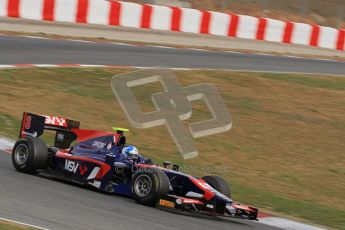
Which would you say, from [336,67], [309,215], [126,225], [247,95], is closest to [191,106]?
[247,95]

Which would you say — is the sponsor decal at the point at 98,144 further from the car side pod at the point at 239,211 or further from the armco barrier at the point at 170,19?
the armco barrier at the point at 170,19

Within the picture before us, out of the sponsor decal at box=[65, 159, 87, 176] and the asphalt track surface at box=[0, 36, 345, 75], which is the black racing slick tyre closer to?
the sponsor decal at box=[65, 159, 87, 176]

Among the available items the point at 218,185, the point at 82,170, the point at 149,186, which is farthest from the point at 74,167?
the point at 218,185

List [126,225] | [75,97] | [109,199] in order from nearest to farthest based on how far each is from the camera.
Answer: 1. [126,225]
2. [109,199]
3. [75,97]

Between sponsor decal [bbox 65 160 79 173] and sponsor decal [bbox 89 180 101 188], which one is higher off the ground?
sponsor decal [bbox 65 160 79 173]

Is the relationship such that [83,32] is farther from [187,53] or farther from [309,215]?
[309,215]

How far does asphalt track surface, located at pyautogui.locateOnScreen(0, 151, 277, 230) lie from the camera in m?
9.54

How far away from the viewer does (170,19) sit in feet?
99.7

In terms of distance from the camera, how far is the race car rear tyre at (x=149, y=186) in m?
10.9

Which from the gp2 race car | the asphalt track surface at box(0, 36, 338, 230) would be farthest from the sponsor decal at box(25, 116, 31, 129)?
the asphalt track surface at box(0, 36, 338, 230)

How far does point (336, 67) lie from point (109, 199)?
861 inches

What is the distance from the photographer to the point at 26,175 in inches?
467

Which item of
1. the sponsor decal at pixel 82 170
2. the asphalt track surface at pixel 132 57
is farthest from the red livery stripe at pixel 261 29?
the sponsor decal at pixel 82 170

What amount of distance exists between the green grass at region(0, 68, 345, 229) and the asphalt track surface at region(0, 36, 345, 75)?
3.94 feet
